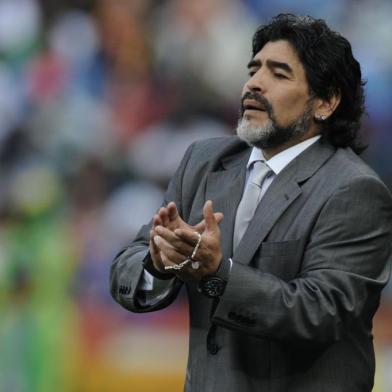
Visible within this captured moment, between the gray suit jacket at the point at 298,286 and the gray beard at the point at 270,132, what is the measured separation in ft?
0.20

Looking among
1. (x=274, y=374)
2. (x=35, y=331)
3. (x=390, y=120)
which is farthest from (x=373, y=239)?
(x=35, y=331)

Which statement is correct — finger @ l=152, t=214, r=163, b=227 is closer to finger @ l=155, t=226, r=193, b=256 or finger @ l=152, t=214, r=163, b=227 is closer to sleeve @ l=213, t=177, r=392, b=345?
finger @ l=155, t=226, r=193, b=256

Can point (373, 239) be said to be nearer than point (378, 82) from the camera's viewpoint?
Yes

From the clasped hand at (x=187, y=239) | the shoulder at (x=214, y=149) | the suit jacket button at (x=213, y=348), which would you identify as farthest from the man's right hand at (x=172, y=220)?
the shoulder at (x=214, y=149)

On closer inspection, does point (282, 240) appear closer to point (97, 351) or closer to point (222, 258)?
point (222, 258)

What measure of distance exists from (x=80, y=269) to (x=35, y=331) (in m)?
0.40

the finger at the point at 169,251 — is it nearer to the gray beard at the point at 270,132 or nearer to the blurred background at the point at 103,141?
the gray beard at the point at 270,132

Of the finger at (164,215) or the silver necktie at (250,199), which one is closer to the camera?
the finger at (164,215)

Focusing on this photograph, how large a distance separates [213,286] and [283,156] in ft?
1.61

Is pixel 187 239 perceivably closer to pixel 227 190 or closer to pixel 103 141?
pixel 227 190

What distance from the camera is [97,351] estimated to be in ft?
18.4

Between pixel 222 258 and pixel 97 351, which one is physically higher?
pixel 222 258

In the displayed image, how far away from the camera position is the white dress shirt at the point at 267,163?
265cm

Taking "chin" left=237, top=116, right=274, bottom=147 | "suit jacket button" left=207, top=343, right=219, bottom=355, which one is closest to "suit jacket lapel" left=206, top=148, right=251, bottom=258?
"chin" left=237, top=116, right=274, bottom=147
